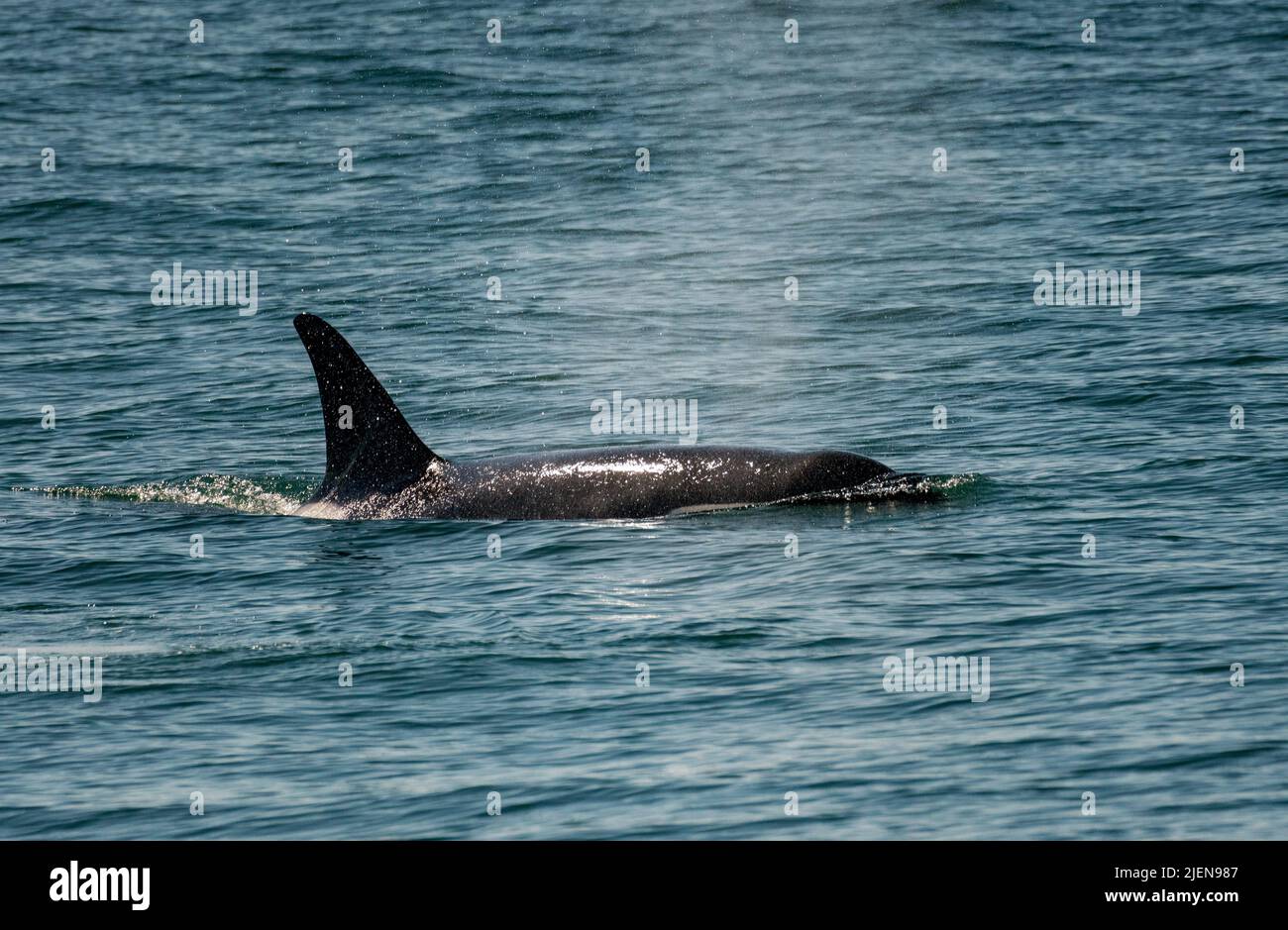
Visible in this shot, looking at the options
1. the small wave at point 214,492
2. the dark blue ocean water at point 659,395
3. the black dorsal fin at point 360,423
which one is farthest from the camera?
the small wave at point 214,492

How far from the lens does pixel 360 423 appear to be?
797 inches

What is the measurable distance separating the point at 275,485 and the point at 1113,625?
10856 mm

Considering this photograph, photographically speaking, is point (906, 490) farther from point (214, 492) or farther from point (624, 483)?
point (214, 492)

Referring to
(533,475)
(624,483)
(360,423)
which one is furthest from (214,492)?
(624,483)

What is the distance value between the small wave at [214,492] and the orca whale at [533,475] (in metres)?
0.93

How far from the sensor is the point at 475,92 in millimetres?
48031

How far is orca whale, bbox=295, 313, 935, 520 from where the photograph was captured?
63.7 ft

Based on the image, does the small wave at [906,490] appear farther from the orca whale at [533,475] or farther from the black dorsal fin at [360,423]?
the black dorsal fin at [360,423]

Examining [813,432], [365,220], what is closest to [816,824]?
[813,432]

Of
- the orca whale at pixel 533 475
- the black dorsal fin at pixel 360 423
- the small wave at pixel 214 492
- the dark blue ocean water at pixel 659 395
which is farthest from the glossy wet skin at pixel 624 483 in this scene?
the small wave at pixel 214 492

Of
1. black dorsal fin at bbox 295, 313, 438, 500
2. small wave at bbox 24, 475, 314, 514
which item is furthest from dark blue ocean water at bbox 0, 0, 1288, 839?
black dorsal fin at bbox 295, 313, 438, 500

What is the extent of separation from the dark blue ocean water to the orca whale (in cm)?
40

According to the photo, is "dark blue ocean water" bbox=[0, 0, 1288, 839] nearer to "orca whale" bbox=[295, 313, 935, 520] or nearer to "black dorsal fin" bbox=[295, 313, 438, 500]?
"orca whale" bbox=[295, 313, 935, 520]

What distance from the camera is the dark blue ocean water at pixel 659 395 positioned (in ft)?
40.9
